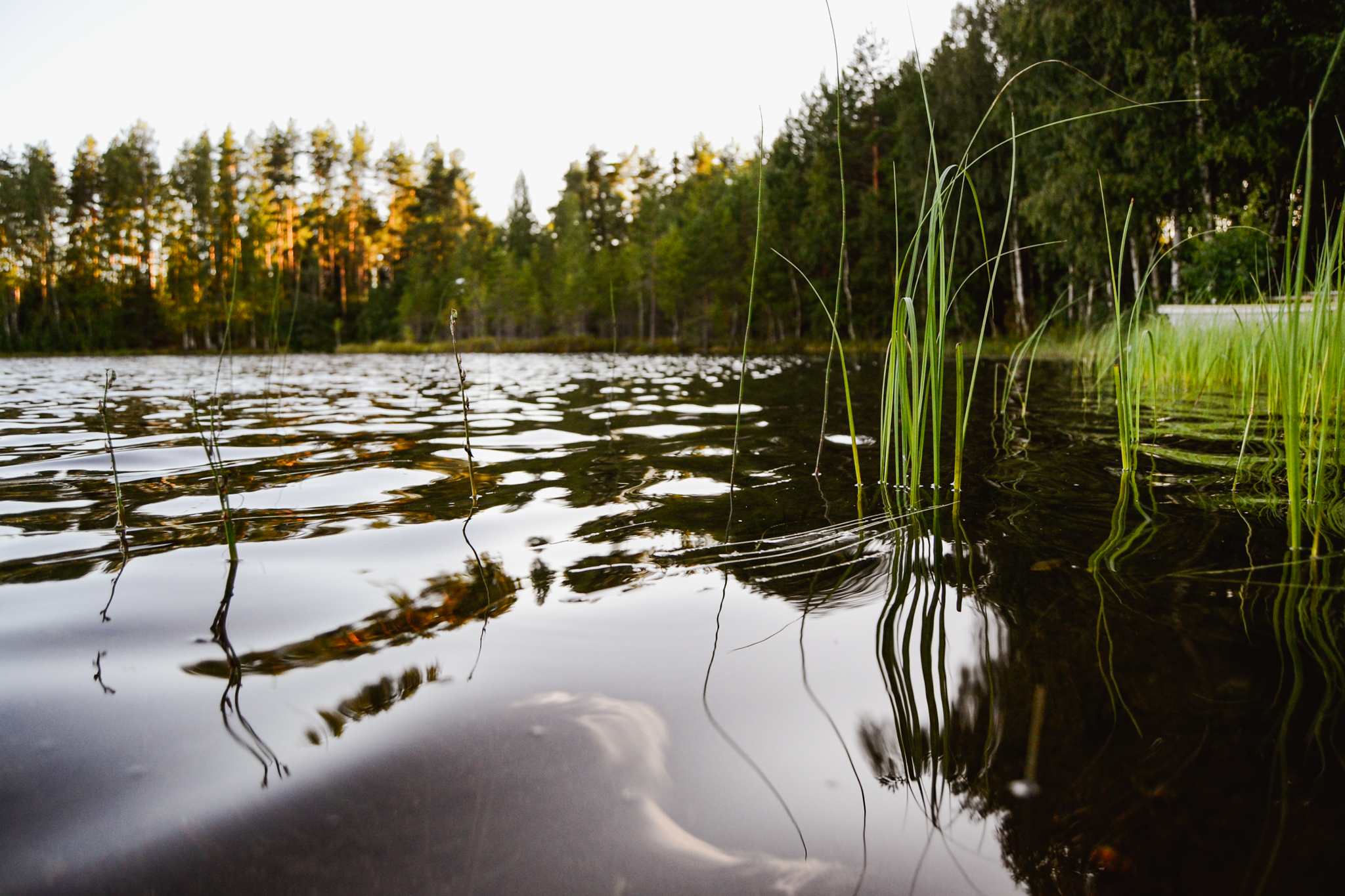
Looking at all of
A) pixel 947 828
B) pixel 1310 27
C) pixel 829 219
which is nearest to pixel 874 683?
pixel 947 828

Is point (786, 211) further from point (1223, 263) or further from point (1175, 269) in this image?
point (1223, 263)

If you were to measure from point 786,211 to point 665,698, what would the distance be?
104ft

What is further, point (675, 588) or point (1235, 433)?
point (1235, 433)

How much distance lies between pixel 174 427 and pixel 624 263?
1450 inches

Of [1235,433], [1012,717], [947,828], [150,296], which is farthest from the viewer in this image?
[150,296]

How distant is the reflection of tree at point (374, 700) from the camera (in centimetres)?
99

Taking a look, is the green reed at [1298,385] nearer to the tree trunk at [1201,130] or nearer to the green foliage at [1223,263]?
the green foliage at [1223,263]

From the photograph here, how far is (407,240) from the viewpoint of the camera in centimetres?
5097

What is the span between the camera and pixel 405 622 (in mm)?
1368

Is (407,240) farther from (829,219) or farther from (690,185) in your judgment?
(829,219)

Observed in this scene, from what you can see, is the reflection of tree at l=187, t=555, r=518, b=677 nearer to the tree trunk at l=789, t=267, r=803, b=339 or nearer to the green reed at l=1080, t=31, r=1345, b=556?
the green reed at l=1080, t=31, r=1345, b=556

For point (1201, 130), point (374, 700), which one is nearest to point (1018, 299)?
point (1201, 130)

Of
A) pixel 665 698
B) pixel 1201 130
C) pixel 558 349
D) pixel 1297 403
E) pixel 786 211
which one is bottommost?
pixel 665 698

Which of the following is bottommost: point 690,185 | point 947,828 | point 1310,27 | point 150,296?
point 947,828
